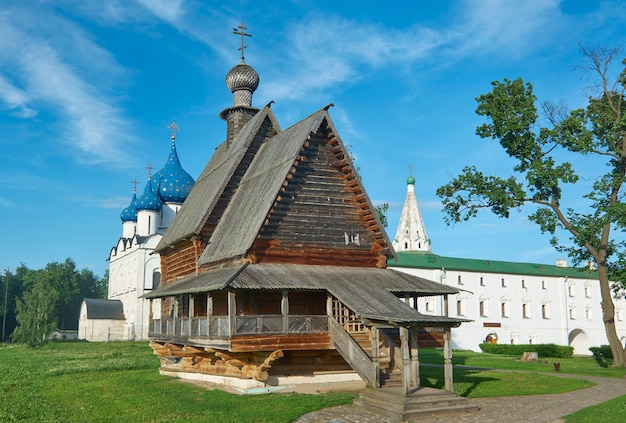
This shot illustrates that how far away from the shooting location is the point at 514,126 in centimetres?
2883

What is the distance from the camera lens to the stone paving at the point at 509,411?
1426cm

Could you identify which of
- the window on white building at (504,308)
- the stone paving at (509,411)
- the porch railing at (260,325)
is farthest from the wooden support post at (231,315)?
the window on white building at (504,308)

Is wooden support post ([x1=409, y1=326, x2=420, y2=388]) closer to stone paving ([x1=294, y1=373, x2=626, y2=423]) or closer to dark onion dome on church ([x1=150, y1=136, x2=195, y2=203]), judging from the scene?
stone paving ([x1=294, y1=373, x2=626, y2=423])

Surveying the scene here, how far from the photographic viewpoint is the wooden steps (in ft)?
47.6

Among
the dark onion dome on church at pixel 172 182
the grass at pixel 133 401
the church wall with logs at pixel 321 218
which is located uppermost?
the dark onion dome on church at pixel 172 182

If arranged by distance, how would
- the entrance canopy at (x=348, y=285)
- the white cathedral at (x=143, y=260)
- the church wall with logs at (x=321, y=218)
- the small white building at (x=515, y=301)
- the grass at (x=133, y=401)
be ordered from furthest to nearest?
the white cathedral at (x=143, y=260) < the small white building at (x=515, y=301) < the church wall with logs at (x=321, y=218) < the entrance canopy at (x=348, y=285) < the grass at (x=133, y=401)

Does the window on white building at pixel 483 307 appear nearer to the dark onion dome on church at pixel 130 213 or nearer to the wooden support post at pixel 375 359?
the dark onion dome on church at pixel 130 213

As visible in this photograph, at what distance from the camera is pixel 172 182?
60.6m

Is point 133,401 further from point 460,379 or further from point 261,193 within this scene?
point 460,379

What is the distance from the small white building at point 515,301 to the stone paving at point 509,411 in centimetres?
3217

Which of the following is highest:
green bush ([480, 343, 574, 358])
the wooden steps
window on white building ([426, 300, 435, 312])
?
window on white building ([426, 300, 435, 312])

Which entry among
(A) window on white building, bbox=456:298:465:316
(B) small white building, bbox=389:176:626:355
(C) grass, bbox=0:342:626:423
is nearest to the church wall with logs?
(C) grass, bbox=0:342:626:423

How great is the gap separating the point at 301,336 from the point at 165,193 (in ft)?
148

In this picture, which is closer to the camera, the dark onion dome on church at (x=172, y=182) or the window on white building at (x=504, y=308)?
the window on white building at (x=504, y=308)
